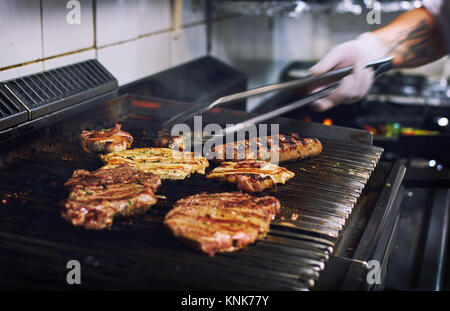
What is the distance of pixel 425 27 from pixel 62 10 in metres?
2.22

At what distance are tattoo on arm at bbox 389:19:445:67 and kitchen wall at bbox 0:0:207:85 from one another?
1888mm

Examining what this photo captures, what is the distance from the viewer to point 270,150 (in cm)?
287

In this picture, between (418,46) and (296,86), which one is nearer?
(296,86)

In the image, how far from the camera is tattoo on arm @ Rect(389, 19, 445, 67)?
3.13 meters

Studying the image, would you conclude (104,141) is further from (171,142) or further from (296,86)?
(296,86)

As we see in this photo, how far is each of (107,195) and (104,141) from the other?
2.13ft

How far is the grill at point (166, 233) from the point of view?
1.74 metres

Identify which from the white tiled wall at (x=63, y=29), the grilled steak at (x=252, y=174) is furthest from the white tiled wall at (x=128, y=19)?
the grilled steak at (x=252, y=174)

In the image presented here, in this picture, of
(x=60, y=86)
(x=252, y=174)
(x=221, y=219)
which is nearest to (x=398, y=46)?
(x=252, y=174)

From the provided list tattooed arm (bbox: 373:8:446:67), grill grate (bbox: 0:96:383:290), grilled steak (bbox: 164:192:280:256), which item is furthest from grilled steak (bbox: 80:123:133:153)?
tattooed arm (bbox: 373:8:446:67)

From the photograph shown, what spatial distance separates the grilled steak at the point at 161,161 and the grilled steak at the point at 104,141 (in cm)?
5

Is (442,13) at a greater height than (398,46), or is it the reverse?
(442,13)

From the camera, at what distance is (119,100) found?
11.1 feet

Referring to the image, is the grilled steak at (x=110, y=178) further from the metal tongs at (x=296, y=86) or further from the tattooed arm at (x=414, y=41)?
the tattooed arm at (x=414, y=41)
